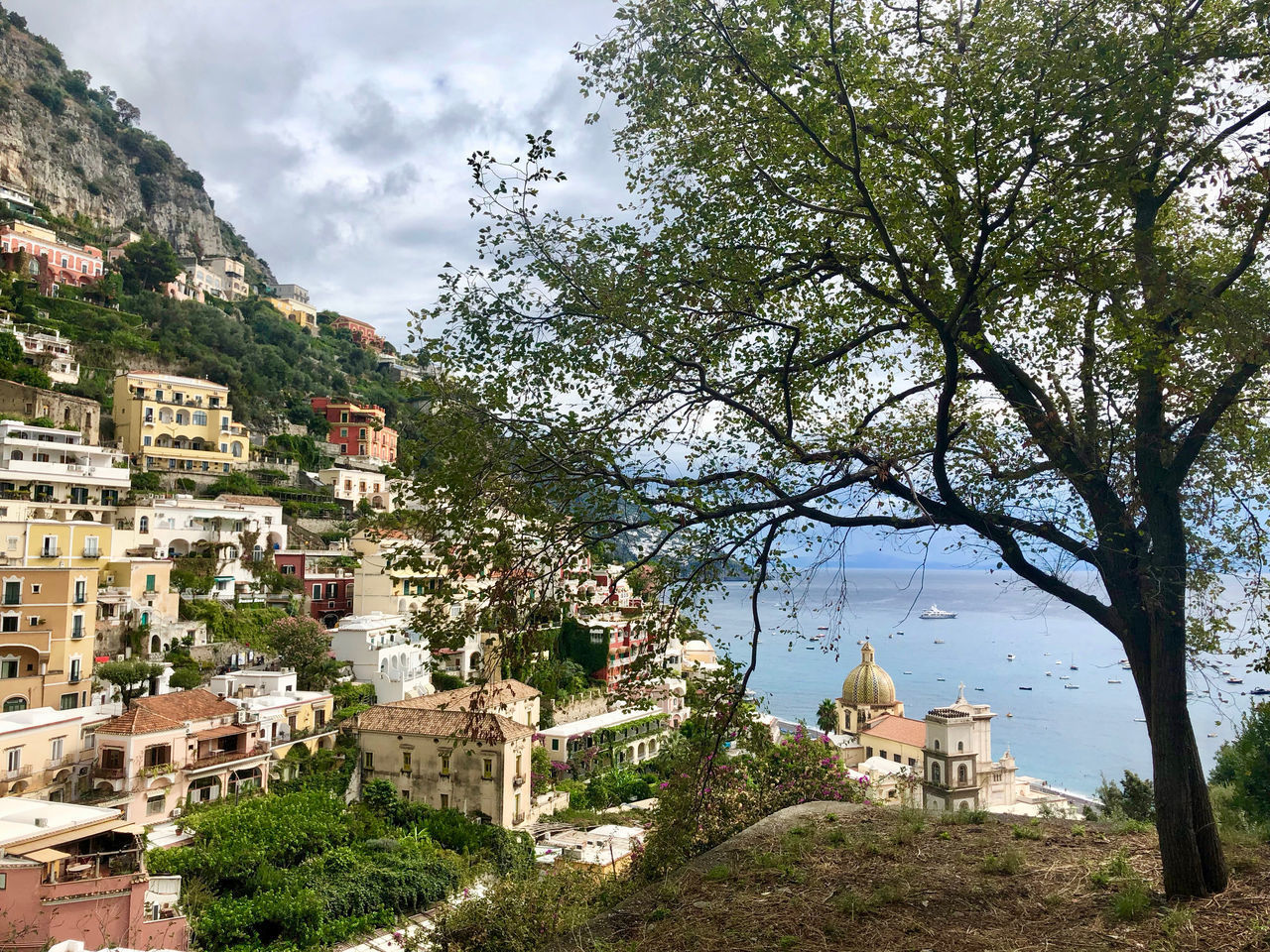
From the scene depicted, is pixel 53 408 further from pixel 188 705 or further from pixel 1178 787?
pixel 1178 787

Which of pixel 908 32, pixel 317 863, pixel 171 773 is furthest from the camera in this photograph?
pixel 171 773

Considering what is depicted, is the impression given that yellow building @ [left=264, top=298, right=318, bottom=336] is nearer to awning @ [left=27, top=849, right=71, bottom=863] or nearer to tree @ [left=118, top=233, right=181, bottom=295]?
tree @ [left=118, top=233, right=181, bottom=295]

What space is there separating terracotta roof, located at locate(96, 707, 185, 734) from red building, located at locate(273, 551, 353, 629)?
1397cm

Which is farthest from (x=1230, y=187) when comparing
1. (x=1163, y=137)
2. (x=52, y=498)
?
(x=52, y=498)

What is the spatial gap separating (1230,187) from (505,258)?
3662 millimetres

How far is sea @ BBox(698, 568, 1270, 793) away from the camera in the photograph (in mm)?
13427

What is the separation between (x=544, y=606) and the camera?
474 cm

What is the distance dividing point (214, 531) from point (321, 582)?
4.43 m

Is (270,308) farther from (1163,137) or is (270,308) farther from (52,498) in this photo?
(1163,137)

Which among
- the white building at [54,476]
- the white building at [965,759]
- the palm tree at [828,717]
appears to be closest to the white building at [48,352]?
the white building at [54,476]

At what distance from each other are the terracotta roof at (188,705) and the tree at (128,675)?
1.73 meters

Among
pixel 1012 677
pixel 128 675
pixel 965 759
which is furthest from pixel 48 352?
pixel 1012 677

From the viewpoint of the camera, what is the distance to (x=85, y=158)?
73.0m

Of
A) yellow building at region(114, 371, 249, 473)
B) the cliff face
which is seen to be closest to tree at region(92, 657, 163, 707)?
yellow building at region(114, 371, 249, 473)
